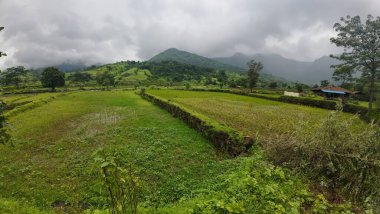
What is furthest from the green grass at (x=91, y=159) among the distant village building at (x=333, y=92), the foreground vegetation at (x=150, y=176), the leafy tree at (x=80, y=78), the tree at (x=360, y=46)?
the leafy tree at (x=80, y=78)

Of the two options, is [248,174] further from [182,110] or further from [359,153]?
[182,110]

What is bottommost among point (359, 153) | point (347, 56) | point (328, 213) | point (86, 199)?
point (86, 199)

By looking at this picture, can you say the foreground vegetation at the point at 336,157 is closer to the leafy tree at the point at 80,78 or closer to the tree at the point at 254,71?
the tree at the point at 254,71

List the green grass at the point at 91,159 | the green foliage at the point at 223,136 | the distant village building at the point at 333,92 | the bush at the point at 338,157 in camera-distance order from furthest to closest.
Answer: the distant village building at the point at 333,92 < the green foliage at the point at 223,136 < the green grass at the point at 91,159 < the bush at the point at 338,157

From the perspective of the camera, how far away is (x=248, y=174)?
7.24 m

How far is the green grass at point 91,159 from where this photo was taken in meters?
7.11

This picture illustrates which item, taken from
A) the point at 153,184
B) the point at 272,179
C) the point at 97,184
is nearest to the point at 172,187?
the point at 153,184

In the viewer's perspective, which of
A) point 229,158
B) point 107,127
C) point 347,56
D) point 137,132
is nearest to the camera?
point 229,158

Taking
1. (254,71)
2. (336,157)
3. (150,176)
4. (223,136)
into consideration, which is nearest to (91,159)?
(150,176)

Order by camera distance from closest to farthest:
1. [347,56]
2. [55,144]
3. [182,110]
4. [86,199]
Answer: [86,199]
[55,144]
[182,110]
[347,56]

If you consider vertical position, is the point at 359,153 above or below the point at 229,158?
above

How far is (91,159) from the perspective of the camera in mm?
9703

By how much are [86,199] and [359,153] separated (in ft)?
26.7

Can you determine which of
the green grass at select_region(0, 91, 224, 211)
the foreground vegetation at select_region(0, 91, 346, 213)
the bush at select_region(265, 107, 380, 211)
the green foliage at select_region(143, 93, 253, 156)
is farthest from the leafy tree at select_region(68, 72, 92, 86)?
the bush at select_region(265, 107, 380, 211)
